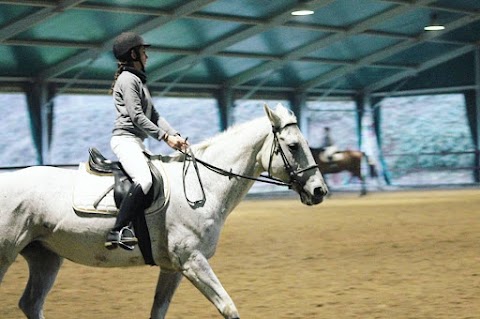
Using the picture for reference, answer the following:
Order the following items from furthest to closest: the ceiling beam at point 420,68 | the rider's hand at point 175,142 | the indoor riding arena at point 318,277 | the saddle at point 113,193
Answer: the ceiling beam at point 420,68 → the indoor riding arena at point 318,277 → the rider's hand at point 175,142 → the saddle at point 113,193

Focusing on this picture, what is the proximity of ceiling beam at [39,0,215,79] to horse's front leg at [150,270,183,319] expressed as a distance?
15144 mm

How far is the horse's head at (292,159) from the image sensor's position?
218 inches

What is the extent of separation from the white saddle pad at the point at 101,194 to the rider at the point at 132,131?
Answer: 0.43ft

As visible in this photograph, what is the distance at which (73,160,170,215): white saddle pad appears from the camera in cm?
542

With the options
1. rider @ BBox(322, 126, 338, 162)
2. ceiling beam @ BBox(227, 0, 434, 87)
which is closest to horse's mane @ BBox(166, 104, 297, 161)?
rider @ BBox(322, 126, 338, 162)

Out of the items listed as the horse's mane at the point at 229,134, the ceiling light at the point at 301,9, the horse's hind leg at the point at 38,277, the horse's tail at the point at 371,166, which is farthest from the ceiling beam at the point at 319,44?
the horse's hind leg at the point at 38,277

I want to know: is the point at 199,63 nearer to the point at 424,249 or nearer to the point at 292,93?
the point at 292,93

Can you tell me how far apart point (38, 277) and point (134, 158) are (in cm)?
110

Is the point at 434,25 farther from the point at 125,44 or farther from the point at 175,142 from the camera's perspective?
the point at 175,142

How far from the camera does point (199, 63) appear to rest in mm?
24953

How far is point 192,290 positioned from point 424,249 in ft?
12.1

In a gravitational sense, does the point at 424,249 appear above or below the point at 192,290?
below

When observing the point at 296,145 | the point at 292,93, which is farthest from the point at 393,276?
the point at 292,93

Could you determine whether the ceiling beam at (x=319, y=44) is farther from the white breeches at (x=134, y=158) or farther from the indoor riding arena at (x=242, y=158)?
the white breeches at (x=134, y=158)
